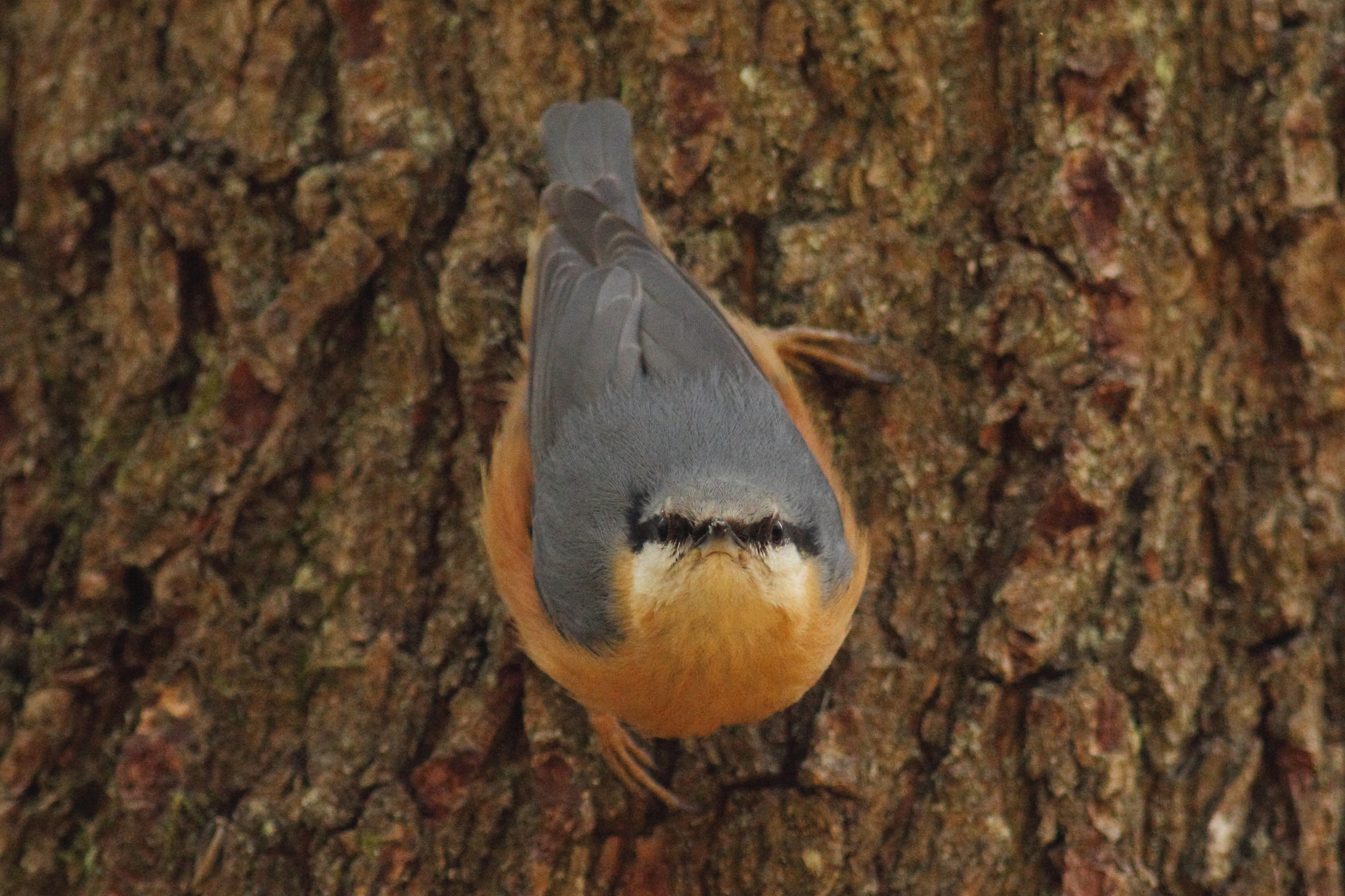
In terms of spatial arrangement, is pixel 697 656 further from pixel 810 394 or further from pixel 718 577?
pixel 810 394

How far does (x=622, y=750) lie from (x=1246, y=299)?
5.97ft

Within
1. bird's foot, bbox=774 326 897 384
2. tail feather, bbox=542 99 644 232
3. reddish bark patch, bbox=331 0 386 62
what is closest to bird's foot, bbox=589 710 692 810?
bird's foot, bbox=774 326 897 384

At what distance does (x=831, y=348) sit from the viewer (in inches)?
122

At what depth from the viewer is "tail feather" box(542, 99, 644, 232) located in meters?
3.06

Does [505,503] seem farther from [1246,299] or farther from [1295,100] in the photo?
[1295,100]

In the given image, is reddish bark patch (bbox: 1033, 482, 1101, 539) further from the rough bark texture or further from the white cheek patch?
the white cheek patch

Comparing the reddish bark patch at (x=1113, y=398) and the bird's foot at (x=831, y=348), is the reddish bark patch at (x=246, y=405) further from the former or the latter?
the reddish bark patch at (x=1113, y=398)

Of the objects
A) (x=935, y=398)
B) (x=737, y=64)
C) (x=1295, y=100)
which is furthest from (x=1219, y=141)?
(x=737, y=64)

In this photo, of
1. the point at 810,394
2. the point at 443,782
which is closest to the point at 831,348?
the point at 810,394

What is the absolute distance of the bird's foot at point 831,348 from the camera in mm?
3064

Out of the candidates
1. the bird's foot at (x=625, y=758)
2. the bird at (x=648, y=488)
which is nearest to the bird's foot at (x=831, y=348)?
the bird at (x=648, y=488)

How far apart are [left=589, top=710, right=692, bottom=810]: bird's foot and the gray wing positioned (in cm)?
65

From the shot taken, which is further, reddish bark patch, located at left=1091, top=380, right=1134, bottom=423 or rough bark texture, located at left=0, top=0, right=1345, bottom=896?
reddish bark patch, located at left=1091, top=380, right=1134, bottom=423

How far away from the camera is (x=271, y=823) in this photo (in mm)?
2824
